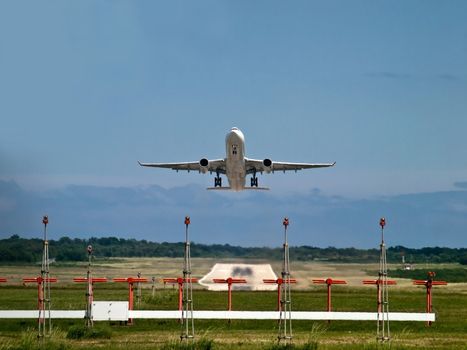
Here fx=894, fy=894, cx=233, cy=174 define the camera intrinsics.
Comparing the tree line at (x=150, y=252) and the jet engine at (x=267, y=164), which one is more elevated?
the jet engine at (x=267, y=164)

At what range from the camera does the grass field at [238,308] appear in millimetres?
33875

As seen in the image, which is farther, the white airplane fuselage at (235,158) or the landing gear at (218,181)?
the landing gear at (218,181)

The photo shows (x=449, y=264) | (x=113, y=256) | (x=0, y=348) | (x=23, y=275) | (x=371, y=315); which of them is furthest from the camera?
(x=449, y=264)

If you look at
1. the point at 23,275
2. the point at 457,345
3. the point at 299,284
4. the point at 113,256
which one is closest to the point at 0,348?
the point at 457,345

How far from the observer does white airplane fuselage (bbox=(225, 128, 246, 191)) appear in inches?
2616

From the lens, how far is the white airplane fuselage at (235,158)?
66438 millimetres

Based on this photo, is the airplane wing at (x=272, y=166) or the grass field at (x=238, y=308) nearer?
the grass field at (x=238, y=308)

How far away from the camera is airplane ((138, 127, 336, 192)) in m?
67.2

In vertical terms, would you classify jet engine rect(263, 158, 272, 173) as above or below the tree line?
above

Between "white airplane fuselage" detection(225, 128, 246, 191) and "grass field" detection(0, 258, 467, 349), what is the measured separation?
8228mm

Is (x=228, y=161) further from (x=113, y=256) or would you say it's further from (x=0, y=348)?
(x=0, y=348)

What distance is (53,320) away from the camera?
4269 centimetres

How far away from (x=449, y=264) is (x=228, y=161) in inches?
1677

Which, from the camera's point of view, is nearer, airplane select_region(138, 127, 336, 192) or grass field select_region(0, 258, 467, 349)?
grass field select_region(0, 258, 467, 349)
